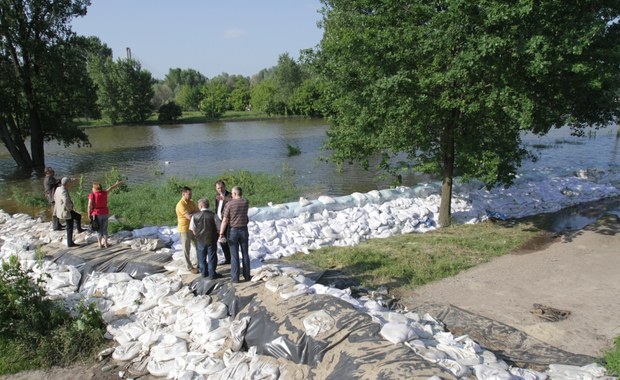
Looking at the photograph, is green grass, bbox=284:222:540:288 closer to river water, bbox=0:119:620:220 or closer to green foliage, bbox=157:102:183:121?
river water, bbox=0:119:620:220

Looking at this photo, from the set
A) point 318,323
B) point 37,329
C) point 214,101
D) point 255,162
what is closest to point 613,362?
point 318,323

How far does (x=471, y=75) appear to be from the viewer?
9773mm

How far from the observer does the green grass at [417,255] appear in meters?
8.78

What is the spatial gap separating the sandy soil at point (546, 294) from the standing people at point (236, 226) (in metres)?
2.02

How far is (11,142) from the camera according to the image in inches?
915

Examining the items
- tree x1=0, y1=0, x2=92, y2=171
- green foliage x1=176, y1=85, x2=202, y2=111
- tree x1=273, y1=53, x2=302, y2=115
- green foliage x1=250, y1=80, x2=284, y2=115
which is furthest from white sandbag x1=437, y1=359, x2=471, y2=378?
green foliage x1=176, y1=85, x2=202, y2=111

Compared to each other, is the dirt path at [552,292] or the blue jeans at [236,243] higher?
the blue jeans at [236,243]

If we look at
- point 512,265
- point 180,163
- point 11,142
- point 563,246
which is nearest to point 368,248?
point 512,265

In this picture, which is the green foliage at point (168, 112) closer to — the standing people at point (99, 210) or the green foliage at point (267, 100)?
the green foliage at point (267, 100)

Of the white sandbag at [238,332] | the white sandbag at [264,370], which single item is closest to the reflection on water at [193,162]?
the white sandbag at [238,332]

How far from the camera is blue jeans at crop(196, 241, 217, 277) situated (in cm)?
734

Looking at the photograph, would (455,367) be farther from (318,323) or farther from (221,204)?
(221,204)

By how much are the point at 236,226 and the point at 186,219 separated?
3.93 ft

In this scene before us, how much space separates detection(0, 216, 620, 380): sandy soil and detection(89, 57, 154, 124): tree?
58.3m
